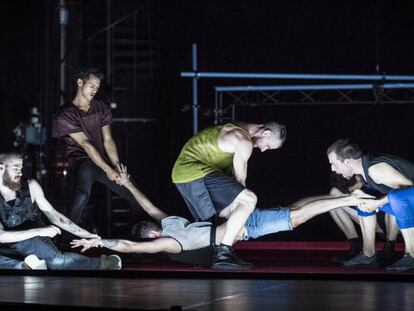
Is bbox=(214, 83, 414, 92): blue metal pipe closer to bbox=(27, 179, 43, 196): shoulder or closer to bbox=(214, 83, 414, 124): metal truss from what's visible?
bbox=(214, 83, 414, 124): metal truss

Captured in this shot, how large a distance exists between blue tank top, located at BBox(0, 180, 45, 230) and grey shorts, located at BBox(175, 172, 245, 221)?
3.35 feet

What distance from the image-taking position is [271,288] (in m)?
5.60

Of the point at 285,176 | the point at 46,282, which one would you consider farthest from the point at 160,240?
the point at 285,176

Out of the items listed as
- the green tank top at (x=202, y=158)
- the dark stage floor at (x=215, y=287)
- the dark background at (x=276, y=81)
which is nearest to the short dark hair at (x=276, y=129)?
the green tank top at (x=202, y=158)

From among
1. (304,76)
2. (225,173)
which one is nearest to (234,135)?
(225,173)

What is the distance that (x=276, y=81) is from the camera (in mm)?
10414

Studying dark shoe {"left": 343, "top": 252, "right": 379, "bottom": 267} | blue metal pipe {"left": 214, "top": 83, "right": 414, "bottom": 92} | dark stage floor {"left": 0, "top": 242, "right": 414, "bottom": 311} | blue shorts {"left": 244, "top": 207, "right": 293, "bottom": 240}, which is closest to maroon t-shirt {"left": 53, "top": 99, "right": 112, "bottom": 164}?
dark stage floor {"left": 0, "top": 242, "right": 414, "bottom": 311}

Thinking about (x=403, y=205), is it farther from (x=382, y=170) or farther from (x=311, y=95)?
(x=311, y=95)

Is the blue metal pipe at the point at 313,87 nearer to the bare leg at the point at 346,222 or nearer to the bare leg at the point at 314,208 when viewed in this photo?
the bare leg at the point at 346,222

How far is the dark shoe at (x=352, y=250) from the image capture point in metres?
7.07

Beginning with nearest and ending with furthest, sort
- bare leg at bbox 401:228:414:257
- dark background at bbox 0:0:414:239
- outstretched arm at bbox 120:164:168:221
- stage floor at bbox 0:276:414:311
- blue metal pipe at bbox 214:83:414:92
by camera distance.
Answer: stage floor at bbox 0:276:414:311, bare leg at bbox 401:228:414:257, outstretched arm at bbox 120:164:168:221, blue metal pipe at bbox 214:83:414:92, dark background at bbox 0:0:414:239

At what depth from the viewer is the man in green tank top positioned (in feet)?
21.5

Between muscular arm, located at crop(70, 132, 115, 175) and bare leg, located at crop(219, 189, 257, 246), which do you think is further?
muscular arm, located at crop(70, 132, 115, 175)

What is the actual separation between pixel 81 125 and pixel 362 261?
7.60ft
